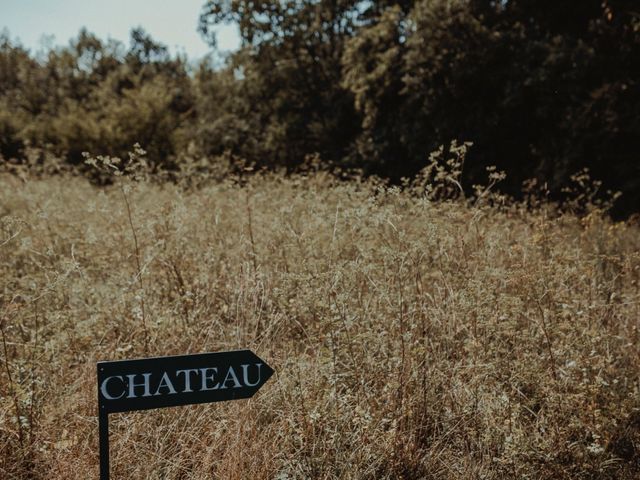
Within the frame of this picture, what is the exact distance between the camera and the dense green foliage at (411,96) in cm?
870

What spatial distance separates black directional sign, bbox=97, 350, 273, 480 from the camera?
1.85m

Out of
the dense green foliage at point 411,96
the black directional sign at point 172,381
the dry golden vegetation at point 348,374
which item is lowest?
the dry golden vegetation at point 348,374

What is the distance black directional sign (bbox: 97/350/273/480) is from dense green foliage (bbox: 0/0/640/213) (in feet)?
18.2

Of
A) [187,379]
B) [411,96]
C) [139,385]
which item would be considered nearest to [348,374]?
[187,379]

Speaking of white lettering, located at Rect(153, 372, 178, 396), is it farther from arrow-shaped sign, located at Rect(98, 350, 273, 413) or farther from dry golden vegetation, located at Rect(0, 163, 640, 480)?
dry golden vegetation, located at Rect(0, 163, 640, 480)

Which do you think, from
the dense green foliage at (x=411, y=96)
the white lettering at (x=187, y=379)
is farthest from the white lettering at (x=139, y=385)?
the dense green foliage at (x=411, y=96)

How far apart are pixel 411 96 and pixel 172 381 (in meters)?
9.46

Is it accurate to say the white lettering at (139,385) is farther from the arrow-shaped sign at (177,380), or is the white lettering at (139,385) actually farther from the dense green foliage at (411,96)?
the dense green foliage at (411,96)

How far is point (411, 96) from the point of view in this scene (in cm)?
1034

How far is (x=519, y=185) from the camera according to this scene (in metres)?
9.92

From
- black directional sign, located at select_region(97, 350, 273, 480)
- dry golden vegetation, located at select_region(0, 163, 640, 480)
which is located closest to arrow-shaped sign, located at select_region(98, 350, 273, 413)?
black directional sign, located at select_region(97, 350, 273, 480)

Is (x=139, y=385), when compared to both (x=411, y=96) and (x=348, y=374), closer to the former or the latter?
(x=348, y=374)

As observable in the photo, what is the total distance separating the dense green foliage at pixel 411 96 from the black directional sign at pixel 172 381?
18.2 feet

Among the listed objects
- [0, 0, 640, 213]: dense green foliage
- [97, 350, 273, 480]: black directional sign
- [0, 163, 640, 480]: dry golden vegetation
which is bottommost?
[0, 163, 640, 480]: dry golden vegetation
